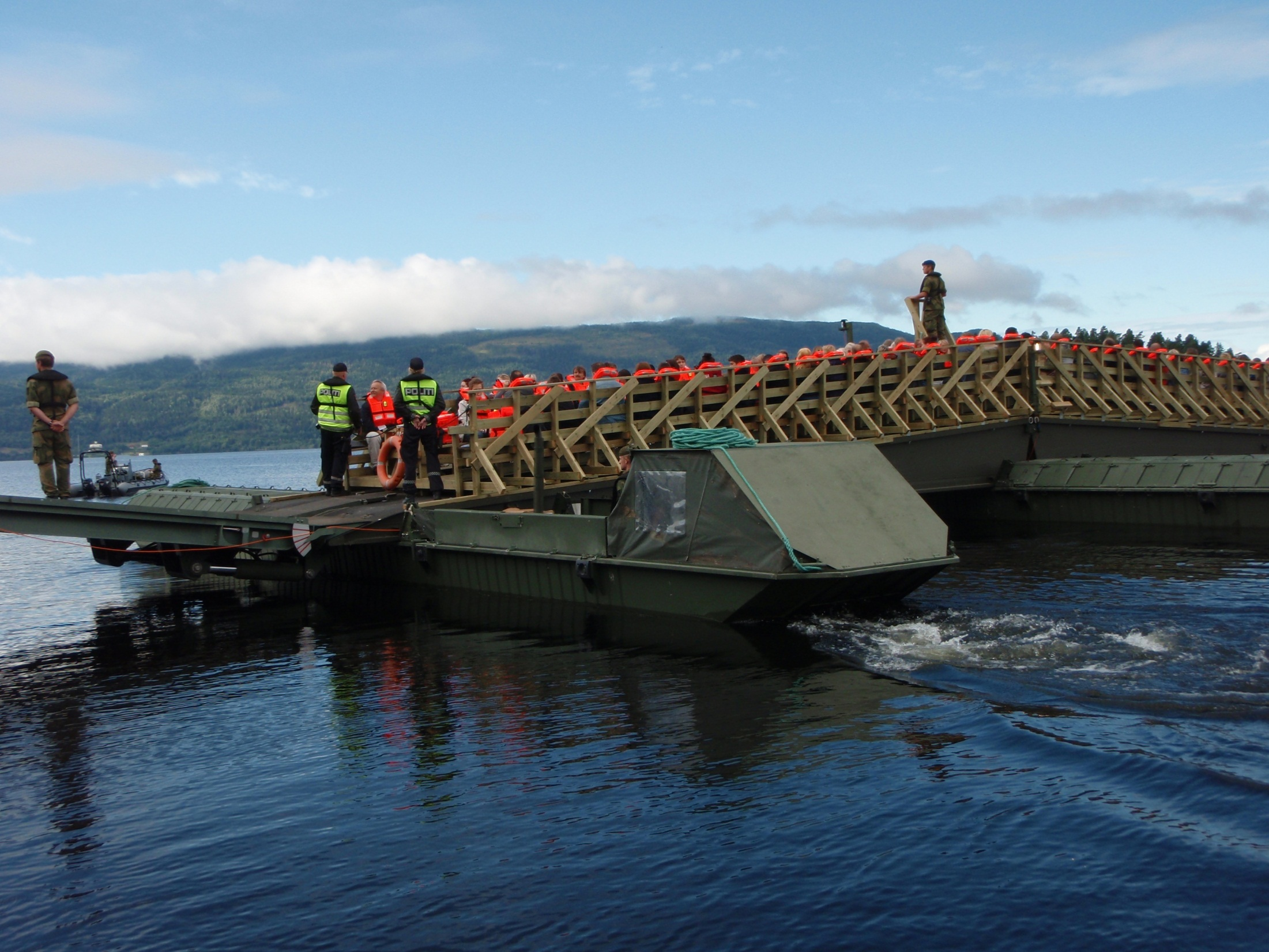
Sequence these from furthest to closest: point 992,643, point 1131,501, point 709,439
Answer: point 1131,501
point 709,439
point 992,643

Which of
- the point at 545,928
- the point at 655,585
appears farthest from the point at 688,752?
the point at 655,585

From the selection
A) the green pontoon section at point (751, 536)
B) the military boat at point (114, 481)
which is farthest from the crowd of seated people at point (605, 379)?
the military boat at point (114, 481)

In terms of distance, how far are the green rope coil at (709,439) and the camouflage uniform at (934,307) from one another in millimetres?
12519

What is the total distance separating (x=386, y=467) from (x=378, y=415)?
162 cm

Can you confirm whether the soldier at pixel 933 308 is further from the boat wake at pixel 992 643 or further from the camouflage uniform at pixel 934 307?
the boat wake at pixel 992 643

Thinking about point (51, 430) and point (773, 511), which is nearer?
point (773, 511)

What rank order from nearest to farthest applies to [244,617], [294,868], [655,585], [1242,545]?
[294,868] → [655,585] → [244,617] → [1242,545]

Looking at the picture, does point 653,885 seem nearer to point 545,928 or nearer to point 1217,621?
point 545,928

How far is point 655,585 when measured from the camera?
1505 centimetres

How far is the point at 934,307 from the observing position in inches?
1017

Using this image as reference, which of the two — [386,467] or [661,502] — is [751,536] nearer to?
[661,502]

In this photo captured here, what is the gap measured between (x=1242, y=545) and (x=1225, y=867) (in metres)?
15.9

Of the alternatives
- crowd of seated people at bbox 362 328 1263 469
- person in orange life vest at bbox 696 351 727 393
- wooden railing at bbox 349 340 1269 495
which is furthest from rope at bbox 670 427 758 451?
person in orange life vest at bbox 696 351 727 393

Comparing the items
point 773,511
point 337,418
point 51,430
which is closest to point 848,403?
point 337,418
